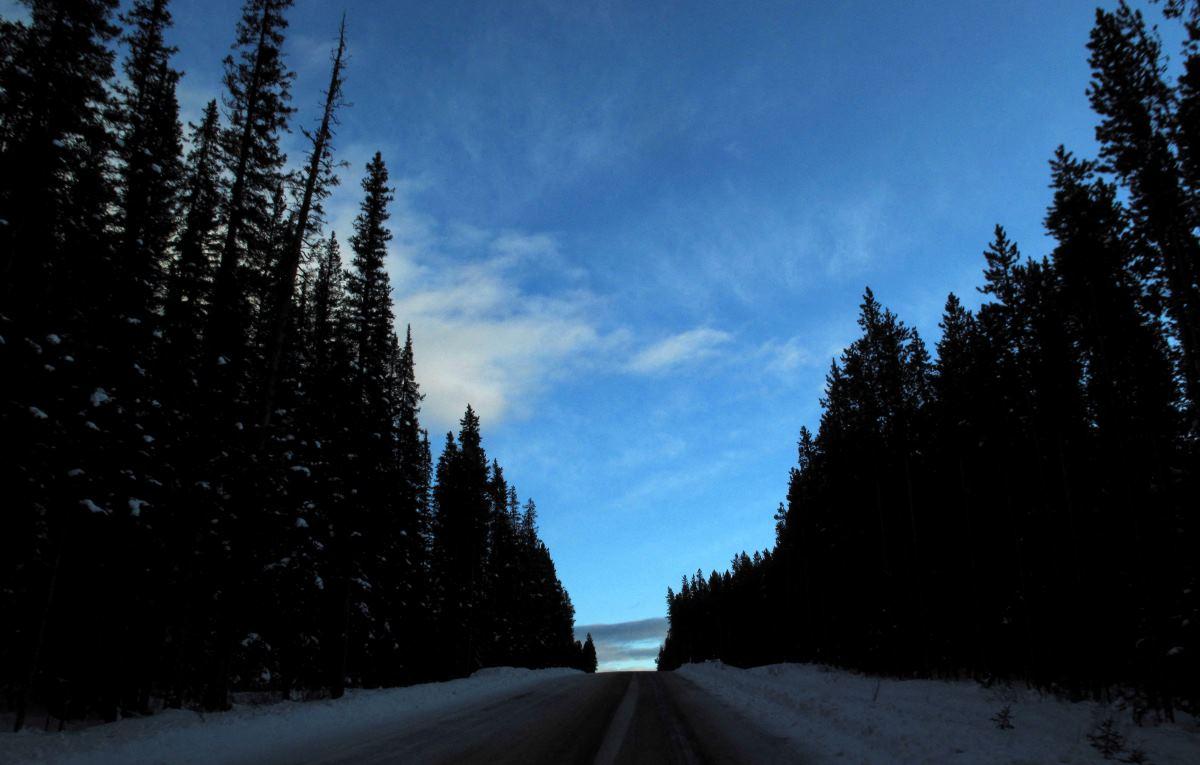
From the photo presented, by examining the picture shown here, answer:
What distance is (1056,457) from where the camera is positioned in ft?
74.6

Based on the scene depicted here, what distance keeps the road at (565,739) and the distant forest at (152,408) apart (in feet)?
24.2

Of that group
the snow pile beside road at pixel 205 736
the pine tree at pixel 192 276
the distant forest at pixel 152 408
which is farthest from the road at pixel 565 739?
the pine tree at pixel 192 276

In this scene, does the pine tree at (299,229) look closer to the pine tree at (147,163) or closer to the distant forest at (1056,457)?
the pine tree at (147,163)

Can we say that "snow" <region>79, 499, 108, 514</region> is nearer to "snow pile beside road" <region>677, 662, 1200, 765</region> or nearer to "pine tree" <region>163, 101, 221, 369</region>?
"pine tree" <region>163, 101, 221, 369</region>

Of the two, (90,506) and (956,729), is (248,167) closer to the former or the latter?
(90,506)

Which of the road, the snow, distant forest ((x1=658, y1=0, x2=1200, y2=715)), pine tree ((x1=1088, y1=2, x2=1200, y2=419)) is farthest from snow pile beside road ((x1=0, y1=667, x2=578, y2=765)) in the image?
pine tree ((x1=1088, y1=2, x2=1200, y2=419))

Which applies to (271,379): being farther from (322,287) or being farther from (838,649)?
(838,649)

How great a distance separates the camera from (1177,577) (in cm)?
1458

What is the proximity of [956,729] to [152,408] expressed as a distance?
1935cm

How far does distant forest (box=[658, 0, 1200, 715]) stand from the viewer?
614 inches

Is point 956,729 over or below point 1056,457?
below

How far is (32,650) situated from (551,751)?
41.8 ft

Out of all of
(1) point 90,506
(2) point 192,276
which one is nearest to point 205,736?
(1) point 90,506

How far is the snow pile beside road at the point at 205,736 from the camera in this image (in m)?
8.12
